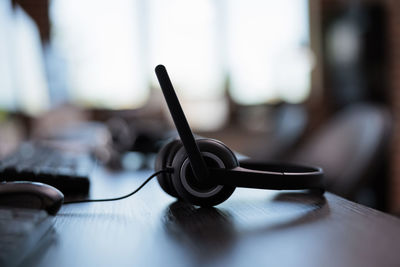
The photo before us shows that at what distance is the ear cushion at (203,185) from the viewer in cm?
44

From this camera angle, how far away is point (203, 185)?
442mm

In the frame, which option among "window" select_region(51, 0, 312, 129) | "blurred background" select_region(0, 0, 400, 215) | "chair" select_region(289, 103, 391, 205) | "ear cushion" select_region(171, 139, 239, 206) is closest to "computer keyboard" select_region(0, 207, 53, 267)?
"ear cushion" select_region(171, 139, 239, 206)

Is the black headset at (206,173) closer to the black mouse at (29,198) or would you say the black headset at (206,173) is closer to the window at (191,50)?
the black mouse at (29,198)

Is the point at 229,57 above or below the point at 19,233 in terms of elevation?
above

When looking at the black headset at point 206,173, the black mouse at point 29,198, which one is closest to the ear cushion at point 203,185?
the black headset at point 206,173

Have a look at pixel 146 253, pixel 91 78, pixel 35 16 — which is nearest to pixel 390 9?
pixel 91 78

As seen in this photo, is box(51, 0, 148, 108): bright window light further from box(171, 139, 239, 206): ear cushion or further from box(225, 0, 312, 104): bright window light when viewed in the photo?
box(171, 139, 239, 206): ear cushion

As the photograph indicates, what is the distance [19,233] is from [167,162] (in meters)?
0.24

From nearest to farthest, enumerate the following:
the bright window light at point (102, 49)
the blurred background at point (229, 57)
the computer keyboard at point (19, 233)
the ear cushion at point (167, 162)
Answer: the computer keyboard at point (19, 233) → the ear cushion at point (167, 162) → the blurred background at point (229, 57) → the bright window light at point (102, 49)

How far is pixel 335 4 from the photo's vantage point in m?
3.80

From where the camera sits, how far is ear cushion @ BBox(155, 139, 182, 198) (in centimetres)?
49

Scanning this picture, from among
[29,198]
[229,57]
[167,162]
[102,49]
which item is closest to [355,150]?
[167,162]

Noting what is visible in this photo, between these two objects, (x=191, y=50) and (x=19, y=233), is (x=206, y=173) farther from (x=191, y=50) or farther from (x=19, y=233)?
(x=191, y=50)

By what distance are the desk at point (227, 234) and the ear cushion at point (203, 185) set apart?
0.01 metres
